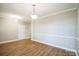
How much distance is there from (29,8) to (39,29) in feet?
1.71

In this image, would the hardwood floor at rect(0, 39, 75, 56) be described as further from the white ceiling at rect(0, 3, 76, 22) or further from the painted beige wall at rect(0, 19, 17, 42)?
the white ceiling at rect(0, 3, 76, 22)

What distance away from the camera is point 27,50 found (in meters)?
2.16

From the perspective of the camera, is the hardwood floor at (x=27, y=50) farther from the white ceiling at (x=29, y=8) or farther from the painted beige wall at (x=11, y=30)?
the white ceiling at (x=29, y=8)

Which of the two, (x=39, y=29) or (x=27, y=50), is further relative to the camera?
(x=39, y=29)

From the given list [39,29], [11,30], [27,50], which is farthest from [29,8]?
[27,50]

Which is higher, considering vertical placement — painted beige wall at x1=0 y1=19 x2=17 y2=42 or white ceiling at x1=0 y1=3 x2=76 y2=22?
white ceiling at x1=0 y1=3 x2=76 y2=22

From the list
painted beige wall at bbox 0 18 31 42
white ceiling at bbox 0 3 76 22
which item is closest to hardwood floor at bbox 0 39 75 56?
painted beige wall at bbox 0 18 31 42

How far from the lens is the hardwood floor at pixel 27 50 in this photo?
2.12 m

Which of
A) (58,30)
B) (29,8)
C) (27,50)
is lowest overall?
(27,50)

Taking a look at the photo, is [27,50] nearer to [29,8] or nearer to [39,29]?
[39,29]

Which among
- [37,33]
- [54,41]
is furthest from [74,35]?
[37,33]

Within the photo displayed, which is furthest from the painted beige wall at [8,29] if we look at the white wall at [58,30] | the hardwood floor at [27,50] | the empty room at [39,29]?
the white wall at [58,30]

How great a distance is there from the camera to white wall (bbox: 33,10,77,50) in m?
2.09

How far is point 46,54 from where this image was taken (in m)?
2.13
